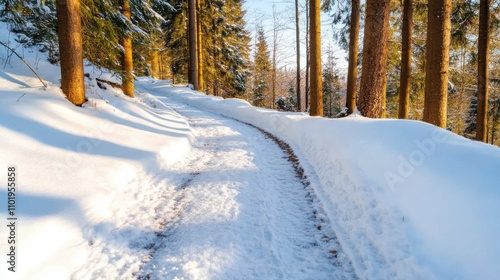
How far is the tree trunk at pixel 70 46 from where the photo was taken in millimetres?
6041

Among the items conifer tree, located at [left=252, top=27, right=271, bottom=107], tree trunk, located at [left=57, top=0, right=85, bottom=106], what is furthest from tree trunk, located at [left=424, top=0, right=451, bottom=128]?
conifer tree, located at [left=252, top=27, right=271, bottom=107]

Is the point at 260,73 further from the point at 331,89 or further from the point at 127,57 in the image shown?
the point at 127,57

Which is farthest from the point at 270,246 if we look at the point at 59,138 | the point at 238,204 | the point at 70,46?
the point at 70,46

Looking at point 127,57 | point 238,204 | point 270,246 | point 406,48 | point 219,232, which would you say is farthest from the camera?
point 406,48

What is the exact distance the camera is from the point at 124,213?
3.92m

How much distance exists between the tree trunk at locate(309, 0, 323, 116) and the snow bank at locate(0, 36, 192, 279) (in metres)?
6.22

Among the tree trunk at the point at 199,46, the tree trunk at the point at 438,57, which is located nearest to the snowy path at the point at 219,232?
the tree trunk at the point at 438,57

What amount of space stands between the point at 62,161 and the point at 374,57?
7327mm

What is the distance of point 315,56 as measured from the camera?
11117mm

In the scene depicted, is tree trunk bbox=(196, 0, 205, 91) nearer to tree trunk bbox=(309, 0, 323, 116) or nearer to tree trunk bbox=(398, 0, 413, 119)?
tree trunk bbox=(309, 0, 323, 116)

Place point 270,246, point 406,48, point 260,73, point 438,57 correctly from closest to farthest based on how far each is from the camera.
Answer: point 270,246
point 438,57
point 406,48
point 260,73

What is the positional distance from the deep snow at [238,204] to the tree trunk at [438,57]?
114 cm

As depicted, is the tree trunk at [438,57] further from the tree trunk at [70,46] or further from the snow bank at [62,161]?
the tree trunk at [70,46]

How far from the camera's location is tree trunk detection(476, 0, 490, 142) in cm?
1093
